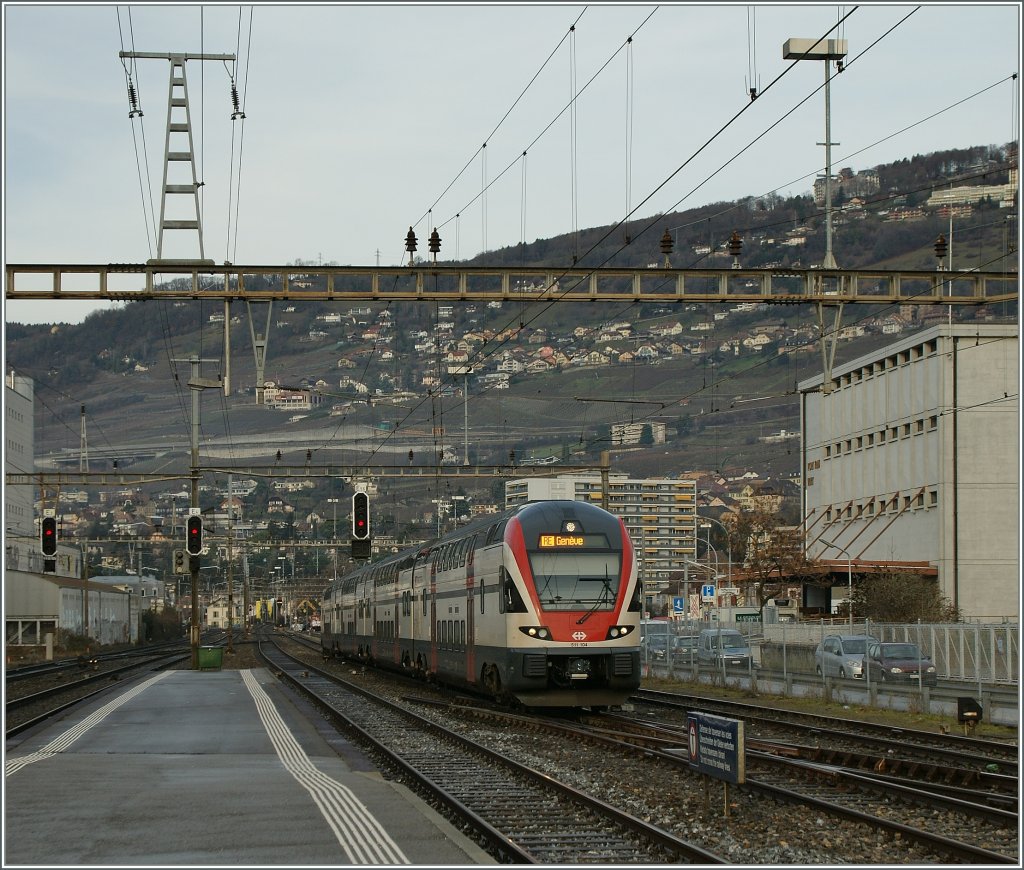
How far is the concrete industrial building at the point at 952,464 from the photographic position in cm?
8006

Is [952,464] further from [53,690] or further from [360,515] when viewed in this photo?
[53,690]

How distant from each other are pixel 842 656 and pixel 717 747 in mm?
24758

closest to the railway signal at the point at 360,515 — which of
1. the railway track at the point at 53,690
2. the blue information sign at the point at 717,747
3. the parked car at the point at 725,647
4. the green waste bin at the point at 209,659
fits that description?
the railway track at the point at 53,690

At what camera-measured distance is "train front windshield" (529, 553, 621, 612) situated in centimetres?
2820

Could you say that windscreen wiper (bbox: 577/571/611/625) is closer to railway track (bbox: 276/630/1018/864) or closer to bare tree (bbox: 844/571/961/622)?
railway track (bbox: 276/630/1018/864)

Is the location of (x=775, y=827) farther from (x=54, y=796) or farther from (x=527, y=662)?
(x=527, y=662)

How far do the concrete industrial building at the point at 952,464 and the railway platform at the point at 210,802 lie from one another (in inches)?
2196

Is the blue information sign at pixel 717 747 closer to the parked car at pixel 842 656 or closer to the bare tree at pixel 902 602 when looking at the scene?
the parked car at pixel 842 656

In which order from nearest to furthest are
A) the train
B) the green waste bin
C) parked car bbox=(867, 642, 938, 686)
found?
the train
parked car bbox=(867, 642, 938, 686)
the green waste bin

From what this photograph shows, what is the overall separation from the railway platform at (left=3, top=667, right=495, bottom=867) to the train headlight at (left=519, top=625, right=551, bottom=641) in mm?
4265

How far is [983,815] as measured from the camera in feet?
48.4

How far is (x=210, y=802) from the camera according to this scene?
50.7 ft

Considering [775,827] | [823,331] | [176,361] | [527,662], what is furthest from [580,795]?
[176,361]

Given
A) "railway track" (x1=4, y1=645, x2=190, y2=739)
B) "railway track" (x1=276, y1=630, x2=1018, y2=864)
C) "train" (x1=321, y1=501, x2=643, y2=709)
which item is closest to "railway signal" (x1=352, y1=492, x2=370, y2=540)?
"train" (x1=321, y1=501, x2=643, y2=709)
